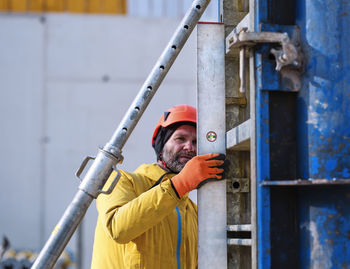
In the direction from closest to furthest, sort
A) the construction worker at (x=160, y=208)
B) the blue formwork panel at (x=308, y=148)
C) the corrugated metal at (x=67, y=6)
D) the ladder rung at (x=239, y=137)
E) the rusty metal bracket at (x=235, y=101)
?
1. the blue formwork panel at (x=308, y=148)
2. the ladder rung at (x=239, y=137)
3. the rusty metal bracket at (x=235, y=101)
4. the construction worker at (x=160, y=208)
5. the corrugated metal at (x=67, y=6)

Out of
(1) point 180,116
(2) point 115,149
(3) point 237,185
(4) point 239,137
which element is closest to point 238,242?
(3) point 237,185

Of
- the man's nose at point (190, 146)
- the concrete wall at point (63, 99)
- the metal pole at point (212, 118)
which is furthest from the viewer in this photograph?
the concrete wall at point (63, 99)

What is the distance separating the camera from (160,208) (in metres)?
2.77

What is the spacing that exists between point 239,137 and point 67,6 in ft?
33.9

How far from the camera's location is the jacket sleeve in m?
2.77

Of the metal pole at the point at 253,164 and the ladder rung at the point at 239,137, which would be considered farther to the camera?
the ladder rung at the point at 239,137

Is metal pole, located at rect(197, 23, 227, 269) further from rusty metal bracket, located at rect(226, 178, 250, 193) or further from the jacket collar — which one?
the jacket collar

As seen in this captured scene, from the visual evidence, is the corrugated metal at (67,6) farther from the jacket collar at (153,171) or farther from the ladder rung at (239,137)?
the ladder rung at (239,137)

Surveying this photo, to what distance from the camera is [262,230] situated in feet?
6.57

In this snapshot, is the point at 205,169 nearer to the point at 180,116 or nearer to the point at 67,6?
the point at 180,116

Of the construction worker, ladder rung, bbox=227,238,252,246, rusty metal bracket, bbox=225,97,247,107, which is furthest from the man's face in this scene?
ladder rung, bbox=227,238,252,246

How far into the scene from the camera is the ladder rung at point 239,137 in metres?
2.24

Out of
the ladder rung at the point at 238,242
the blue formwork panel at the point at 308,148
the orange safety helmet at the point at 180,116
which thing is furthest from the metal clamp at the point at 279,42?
the orange safety helmet at the point at 180,116

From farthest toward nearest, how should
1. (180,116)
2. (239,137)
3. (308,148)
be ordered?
(180,116), (239,137), (308,148)
